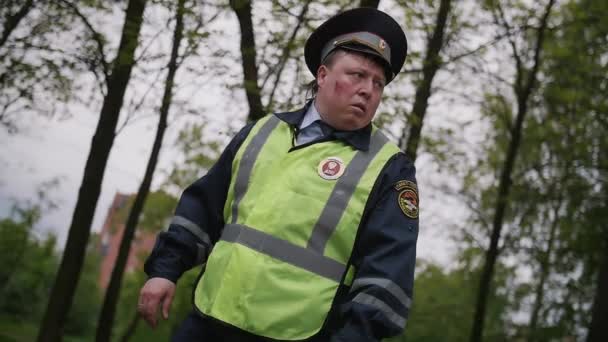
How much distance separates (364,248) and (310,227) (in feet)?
0.59

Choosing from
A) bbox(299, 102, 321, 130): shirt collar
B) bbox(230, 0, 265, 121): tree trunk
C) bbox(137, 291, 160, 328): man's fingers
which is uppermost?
bbox(230, 0, 265, 121): tree trunk

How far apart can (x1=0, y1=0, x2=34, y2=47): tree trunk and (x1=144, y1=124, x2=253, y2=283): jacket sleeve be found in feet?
24.4

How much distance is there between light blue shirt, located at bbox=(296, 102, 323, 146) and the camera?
247cm

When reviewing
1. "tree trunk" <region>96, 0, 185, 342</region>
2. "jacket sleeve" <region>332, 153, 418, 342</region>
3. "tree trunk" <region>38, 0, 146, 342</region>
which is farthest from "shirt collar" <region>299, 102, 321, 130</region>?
"tree trunk" <region>96, 0, 185, 342</region>

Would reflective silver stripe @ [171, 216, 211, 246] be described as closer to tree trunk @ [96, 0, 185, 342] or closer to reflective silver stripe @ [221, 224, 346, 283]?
reflective silver stripe @ [221, 224, 346, 283]

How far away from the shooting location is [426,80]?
29.1 feet

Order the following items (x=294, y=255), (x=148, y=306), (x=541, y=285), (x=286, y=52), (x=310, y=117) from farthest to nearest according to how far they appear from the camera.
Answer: (x=541, y=285)
(x=286, y=52)
(x=310, y=117)
(x=148, y=306)
(x=294, y=255)

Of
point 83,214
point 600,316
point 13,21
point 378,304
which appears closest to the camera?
point 378,304

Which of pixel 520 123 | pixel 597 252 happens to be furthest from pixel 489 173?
pixel 597 252

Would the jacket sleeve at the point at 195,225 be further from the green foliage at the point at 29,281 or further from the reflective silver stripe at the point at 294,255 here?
the green foliage at the point at 29,281

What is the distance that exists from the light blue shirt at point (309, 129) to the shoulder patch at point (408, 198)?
36 cm

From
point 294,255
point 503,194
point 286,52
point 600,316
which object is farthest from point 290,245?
point 503,194

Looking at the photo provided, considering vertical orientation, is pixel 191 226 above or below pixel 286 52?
below

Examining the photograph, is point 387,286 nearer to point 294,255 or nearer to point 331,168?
point 294,255
